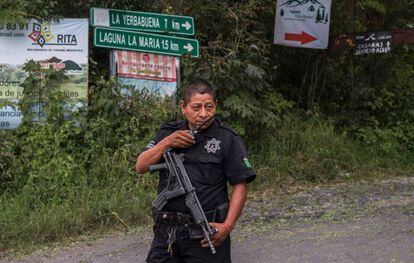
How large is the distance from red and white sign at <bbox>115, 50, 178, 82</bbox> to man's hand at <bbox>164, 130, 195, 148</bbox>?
15.5 ft

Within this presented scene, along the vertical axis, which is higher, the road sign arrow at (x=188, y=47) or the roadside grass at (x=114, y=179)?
the road sign arrow at (x=188, y=47)

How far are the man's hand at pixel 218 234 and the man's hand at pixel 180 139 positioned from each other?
44cm

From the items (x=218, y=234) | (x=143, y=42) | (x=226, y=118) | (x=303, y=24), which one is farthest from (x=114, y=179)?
(x=303, y=24)

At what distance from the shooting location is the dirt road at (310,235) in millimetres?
5203

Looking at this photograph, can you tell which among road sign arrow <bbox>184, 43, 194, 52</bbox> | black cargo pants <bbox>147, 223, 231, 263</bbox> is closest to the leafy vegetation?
road sign arrow <bbox>184, 43, 194, 52</bbox>

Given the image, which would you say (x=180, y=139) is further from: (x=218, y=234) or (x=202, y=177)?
(x=218, y=234)

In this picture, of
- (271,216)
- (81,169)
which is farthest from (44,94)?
(271,216)

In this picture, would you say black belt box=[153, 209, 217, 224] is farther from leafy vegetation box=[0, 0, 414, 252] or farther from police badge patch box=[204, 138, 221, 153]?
leafy vegetation box=[0, 0, 414, 252]

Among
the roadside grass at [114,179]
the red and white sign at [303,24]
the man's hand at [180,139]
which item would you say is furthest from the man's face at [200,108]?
the red and white sign at [303,24]

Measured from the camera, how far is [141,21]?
7809 mm

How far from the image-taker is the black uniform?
125 inches

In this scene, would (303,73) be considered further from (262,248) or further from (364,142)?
(262,248)

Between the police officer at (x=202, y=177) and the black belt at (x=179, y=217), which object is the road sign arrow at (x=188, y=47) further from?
the black belt at (x=179, y=217)

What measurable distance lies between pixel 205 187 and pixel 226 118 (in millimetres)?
4553
